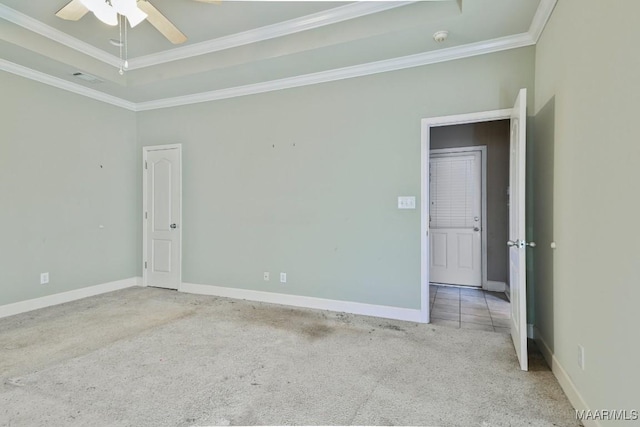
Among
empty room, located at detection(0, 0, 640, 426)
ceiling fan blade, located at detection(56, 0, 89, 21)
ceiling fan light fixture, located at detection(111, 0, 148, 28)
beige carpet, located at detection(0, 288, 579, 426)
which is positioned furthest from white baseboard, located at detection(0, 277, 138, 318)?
ceiling fan light fixture, located at detection(111, 0, 148, 28)

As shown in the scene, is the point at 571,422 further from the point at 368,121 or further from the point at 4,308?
the point at 4,308

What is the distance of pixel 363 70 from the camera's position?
12.0ft

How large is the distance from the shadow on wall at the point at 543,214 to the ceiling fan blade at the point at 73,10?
3.51 m

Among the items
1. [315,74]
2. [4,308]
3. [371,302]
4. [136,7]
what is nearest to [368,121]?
[315,74]

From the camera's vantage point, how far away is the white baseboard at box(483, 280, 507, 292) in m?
4.86

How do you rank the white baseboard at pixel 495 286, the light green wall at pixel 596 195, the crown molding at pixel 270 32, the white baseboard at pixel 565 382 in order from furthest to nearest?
1. the white baseboard at pixel 495 286
2. the crown molding at pixel 270 32
3. the white baseboard at pixel 565 382
4. the light green wall at pixel 596 195

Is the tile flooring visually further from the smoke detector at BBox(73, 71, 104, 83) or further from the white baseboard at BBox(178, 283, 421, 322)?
the smoke detector at BBox(73, 71, 104, 83)

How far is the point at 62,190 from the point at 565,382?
5.48m

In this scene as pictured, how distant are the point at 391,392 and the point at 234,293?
2822 mm

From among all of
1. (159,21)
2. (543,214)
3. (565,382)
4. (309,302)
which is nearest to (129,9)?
(159,21)

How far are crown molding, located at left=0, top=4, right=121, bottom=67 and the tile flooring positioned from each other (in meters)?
4.87

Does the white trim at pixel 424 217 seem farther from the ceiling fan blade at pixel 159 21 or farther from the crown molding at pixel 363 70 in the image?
the ceiling fan blade at pixel 159 21

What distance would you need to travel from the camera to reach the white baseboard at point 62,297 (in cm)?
370

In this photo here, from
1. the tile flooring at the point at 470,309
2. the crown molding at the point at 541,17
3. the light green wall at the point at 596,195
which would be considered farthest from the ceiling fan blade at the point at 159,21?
the tile flooring at the point at 470,309
